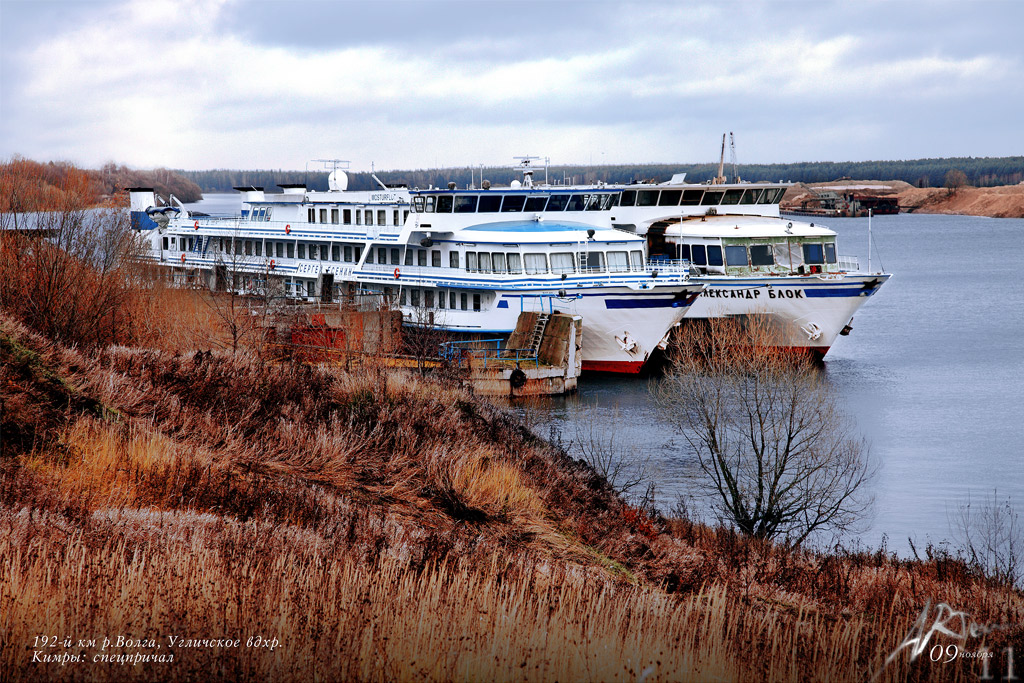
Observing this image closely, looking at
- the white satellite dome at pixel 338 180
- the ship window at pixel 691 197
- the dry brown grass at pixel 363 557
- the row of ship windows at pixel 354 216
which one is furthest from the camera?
the white satellite dome at pixel 338 180

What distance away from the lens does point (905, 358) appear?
1559 inches

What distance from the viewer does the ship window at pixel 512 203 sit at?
40.9m

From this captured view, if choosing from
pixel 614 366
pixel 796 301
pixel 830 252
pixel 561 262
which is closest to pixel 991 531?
pixel 614 366

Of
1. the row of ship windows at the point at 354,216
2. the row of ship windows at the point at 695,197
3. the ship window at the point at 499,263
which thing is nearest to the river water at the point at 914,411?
the ship window at the point at 499,263

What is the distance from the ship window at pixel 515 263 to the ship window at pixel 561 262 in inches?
49.6

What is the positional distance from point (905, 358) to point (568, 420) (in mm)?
18095

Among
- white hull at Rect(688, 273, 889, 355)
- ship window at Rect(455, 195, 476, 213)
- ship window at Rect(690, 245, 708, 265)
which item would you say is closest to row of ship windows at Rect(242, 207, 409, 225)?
ship window at Rect(455, 195, 476, 213)

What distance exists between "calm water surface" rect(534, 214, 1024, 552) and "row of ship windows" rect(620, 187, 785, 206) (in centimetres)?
784

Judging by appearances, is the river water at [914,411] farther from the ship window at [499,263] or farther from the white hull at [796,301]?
the ship window at [499,263]

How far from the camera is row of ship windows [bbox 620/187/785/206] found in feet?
140

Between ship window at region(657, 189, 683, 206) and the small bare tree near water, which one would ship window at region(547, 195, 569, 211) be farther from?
the small bare tree near water

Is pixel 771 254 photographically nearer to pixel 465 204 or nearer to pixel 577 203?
pixel 577 203

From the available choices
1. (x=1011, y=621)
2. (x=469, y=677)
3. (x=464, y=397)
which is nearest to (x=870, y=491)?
(x=464, y=397)

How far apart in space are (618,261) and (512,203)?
6.58 meters
